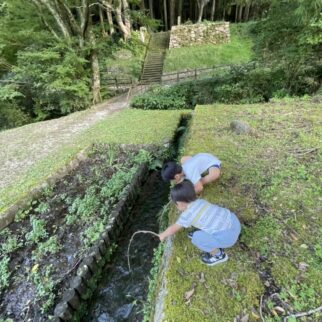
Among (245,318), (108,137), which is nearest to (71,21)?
(108,137)

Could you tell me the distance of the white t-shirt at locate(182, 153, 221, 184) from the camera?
340 centimetres

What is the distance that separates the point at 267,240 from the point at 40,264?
3418mm

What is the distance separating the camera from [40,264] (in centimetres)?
404

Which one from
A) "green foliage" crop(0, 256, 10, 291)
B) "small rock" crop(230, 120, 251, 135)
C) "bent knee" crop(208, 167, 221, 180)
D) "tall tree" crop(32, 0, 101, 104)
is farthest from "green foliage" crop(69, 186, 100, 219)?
"tall tree" crop(32, 0, 101, 104)

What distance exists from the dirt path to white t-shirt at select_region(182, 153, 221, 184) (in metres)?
4.59

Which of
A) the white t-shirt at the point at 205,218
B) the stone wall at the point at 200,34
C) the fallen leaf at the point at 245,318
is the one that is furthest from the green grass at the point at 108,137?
the stone wall at the point at 200,34

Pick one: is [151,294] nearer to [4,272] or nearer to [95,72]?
[4,272]

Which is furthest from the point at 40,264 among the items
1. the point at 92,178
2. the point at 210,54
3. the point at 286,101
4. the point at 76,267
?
the point at 210,54

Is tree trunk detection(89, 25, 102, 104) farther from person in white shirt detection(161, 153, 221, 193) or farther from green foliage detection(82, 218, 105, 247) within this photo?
person in white shirt detection(161, 153, 221, 193)

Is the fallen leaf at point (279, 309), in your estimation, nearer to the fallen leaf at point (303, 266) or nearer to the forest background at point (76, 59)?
the fallen leaf at point (303, 266)

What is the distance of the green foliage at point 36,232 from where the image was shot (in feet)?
14.8

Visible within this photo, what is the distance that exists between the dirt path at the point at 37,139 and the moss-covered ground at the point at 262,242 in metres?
4.42

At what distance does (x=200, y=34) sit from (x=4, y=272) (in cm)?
1938

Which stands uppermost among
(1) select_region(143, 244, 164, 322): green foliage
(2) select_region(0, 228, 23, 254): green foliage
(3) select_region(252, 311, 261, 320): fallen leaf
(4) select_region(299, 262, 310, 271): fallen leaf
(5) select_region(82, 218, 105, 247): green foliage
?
(4) select_region(299, 262, 310, 271): fallen leaf
